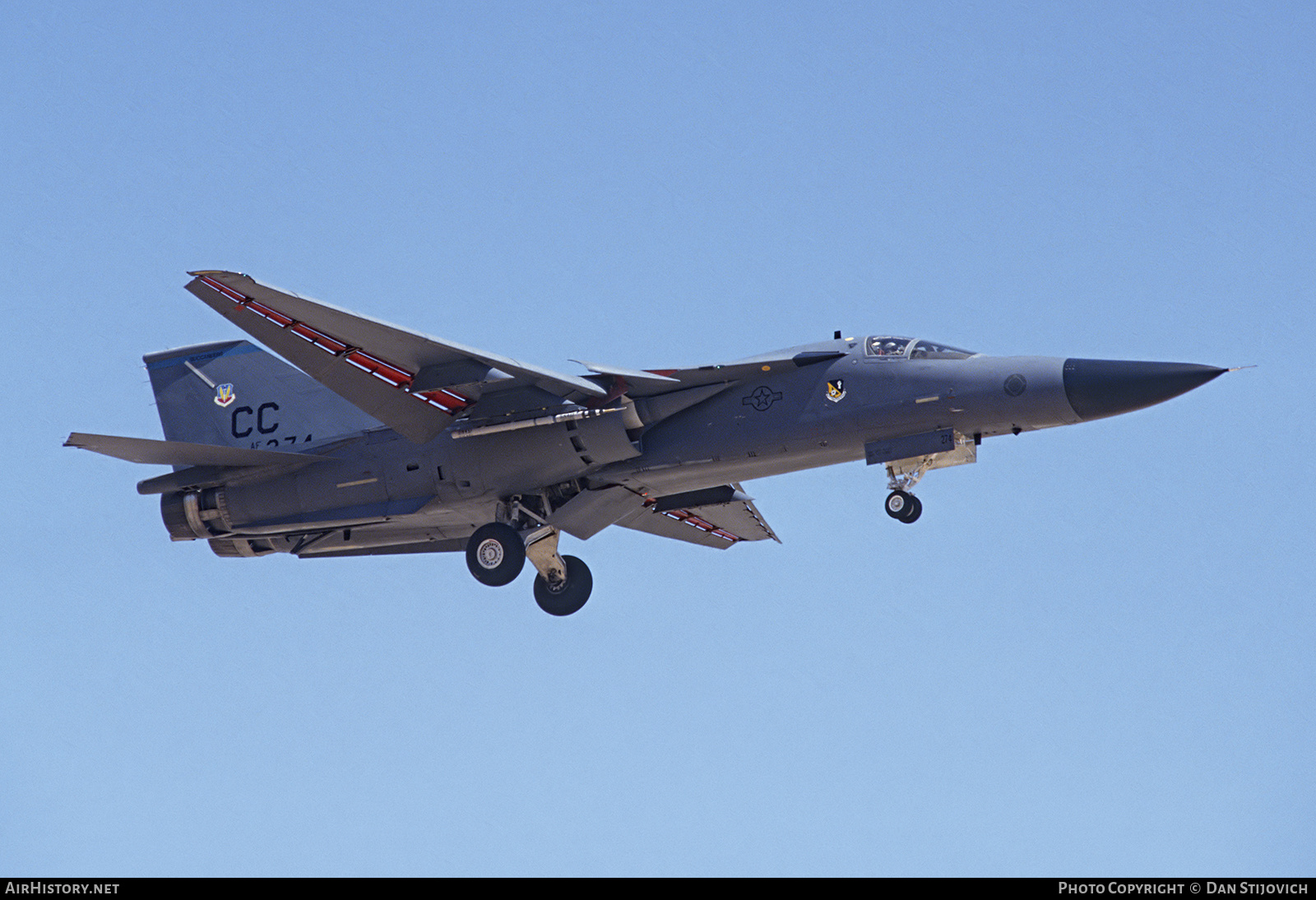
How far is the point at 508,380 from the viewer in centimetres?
2114

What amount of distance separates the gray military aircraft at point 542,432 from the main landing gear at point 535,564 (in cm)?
3

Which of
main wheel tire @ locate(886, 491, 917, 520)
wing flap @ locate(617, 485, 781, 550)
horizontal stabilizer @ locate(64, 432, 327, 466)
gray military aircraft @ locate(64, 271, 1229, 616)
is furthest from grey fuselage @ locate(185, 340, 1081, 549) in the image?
wing flap @ locate(617, 485, 781, 550)

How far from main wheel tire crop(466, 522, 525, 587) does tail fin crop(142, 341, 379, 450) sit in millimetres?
2977

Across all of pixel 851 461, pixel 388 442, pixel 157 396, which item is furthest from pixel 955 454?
pixel 157 396

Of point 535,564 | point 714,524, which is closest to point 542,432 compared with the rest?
point 535,564

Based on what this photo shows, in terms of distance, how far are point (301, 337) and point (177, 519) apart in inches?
168

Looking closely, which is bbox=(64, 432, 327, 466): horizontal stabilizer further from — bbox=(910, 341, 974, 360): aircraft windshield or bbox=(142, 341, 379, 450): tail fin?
bbox=(910, 341, 974, 360): aircraft windshield

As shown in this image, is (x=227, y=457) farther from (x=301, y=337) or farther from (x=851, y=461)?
(x=851, y=461)

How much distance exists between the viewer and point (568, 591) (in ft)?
76.0

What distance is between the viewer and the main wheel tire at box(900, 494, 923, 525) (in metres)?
20.9

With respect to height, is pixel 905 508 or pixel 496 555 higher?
pixel 905 508

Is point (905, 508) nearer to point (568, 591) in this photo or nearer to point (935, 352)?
point (935, 352)

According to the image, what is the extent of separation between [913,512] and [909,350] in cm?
209

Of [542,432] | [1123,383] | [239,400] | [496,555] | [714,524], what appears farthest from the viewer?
[714,524]
